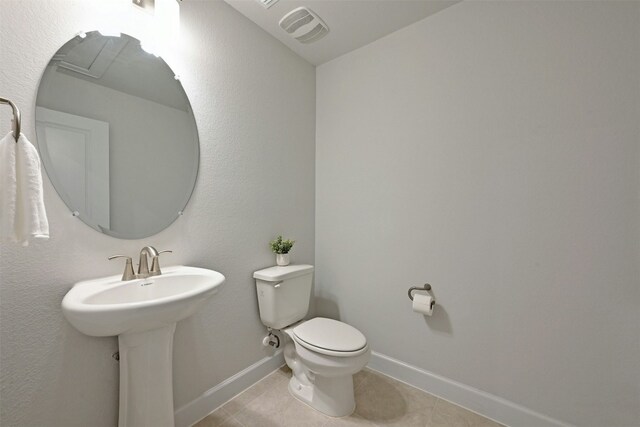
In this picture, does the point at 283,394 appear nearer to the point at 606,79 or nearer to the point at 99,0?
the point at 99,0

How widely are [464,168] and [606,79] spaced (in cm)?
64

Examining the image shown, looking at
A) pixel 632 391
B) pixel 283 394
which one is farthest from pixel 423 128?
pixel 283 394

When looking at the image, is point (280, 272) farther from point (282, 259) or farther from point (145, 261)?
point (145, 261)

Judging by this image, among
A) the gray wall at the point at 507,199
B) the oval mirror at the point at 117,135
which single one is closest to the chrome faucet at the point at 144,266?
the oval mirror at the point at 117,135

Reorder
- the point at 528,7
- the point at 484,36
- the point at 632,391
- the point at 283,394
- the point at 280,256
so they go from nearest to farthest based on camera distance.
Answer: the point at 632,391 → the point at 528,7 → the point at 484,36 → the point at 283,394 → the point at 280,256

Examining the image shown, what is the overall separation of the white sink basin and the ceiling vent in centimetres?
156

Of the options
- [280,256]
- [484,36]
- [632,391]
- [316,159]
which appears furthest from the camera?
[316,159]

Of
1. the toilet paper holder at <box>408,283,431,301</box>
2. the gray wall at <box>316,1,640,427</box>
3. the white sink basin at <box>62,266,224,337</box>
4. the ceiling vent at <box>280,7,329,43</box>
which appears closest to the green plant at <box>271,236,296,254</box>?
the gray wall at <box>316,1,640,427</box>

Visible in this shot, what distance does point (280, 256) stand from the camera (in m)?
1.70

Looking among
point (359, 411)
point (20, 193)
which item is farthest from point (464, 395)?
point (20, 193)

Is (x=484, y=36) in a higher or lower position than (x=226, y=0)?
lower

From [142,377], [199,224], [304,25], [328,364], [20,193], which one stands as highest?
[304,25]

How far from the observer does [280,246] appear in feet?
5.58

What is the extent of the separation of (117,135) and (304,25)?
1.27 metres
